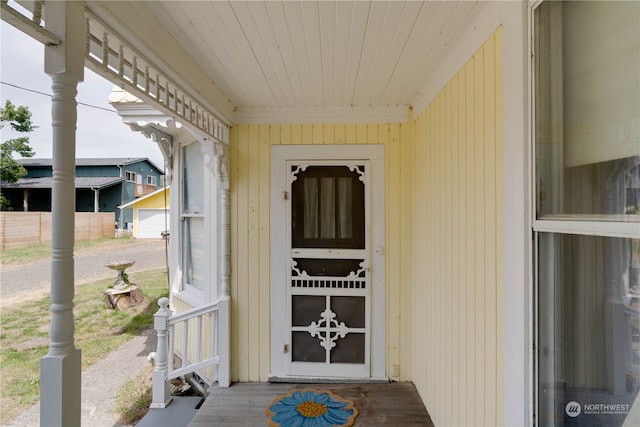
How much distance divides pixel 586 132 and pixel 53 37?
64.5 inches

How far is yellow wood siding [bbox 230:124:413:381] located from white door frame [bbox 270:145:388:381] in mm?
54

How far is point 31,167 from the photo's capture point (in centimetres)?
224

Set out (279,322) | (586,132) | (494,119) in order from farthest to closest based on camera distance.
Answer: (279,322)
(494,119)
(586,132)

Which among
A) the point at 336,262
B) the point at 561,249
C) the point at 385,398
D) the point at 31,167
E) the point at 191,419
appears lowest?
the point at 191,419

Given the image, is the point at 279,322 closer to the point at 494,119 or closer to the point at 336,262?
the point at 336,262

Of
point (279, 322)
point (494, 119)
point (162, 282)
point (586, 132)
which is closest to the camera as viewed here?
point (586, 132)

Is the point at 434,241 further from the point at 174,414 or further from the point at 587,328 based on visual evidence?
the point at 174,414

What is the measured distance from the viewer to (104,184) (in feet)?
25.9

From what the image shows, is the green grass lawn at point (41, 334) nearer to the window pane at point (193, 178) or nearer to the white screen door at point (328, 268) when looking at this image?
the window pane at point (193, 178)

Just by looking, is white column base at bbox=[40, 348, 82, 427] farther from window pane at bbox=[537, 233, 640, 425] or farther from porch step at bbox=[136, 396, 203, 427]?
porch step at bbox=[136, 396, 203, 427]

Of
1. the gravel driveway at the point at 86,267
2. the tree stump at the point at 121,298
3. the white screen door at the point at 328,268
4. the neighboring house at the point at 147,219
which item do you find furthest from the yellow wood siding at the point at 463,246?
the neighboring house at the point at 147,219

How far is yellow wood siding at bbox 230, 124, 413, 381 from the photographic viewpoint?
8.37ft

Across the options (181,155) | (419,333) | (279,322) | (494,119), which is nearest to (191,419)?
(279,322)

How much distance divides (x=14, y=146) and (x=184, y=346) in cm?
209
